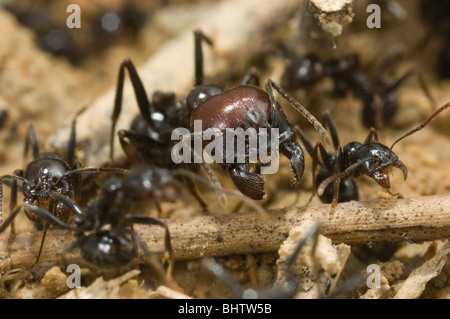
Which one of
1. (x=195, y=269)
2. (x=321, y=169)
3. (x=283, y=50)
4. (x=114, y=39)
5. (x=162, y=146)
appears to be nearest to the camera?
(x=195, y=269)

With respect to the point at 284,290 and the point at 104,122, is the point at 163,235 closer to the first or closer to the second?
the point at 284,290

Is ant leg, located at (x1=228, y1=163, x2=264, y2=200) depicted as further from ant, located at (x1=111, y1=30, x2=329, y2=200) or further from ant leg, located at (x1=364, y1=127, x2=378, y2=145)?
ant leg, located at (x1=364, y1=127, x2=378, y2=145)

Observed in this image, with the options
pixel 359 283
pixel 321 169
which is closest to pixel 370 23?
pixel 321 169

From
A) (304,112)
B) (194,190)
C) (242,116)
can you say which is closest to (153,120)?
(194,190)

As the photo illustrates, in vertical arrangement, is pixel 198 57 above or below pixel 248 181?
above

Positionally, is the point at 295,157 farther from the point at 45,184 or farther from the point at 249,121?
the point at 45,184
